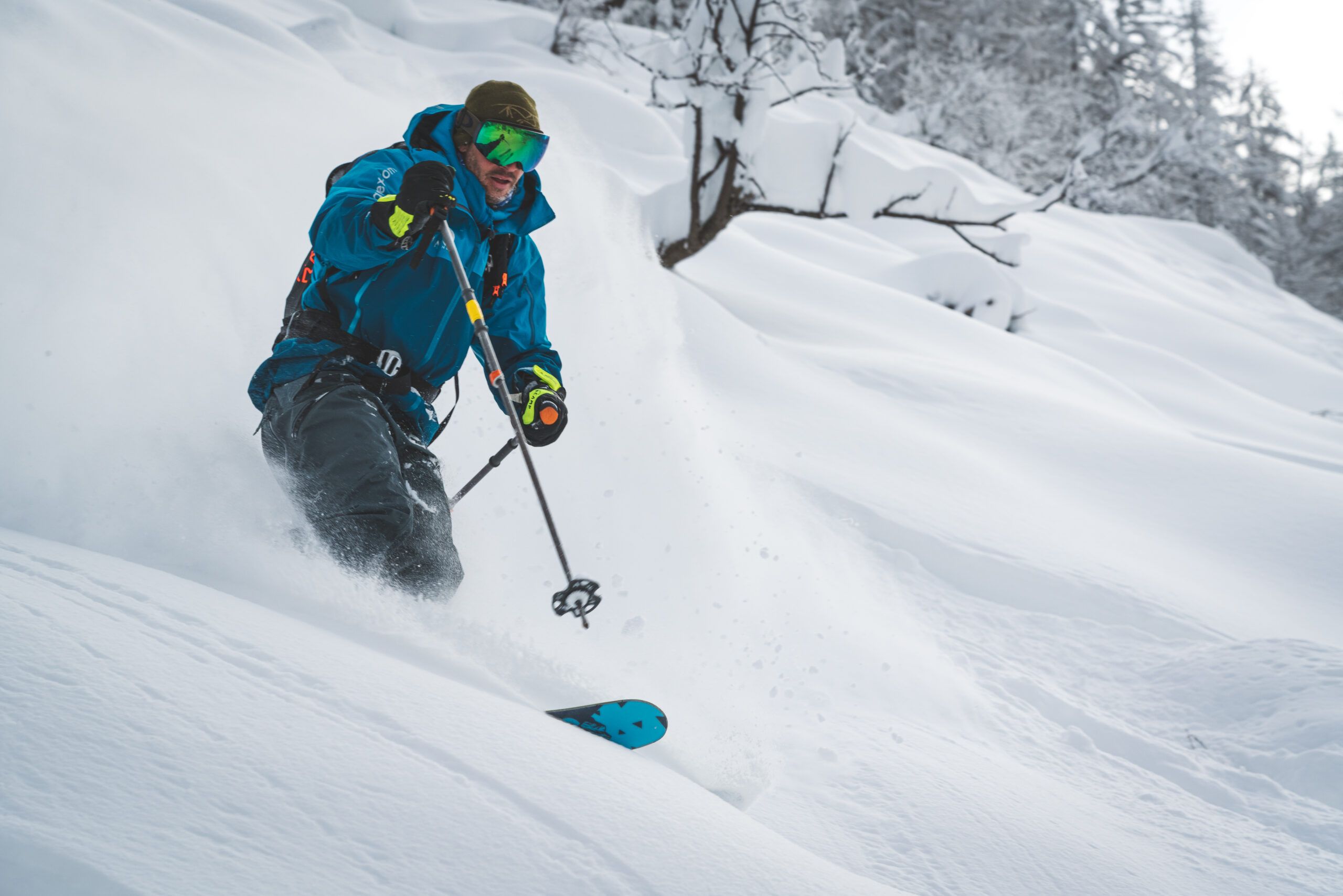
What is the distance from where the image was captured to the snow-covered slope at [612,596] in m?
1.43

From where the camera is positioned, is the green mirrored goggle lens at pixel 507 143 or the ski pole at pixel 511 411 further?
the green mirrored goggle lens at pixel 507 143

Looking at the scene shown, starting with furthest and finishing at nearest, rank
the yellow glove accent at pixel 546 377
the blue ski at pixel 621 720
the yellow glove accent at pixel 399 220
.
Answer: the yellow glove accent at pixel 546 377
the yellow glove accent at pixel 399 220
the blue ski at pixel 621 720

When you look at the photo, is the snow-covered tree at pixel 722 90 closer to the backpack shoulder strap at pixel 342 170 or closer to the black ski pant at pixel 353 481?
the backpack shoulder strap at pixel 342 170

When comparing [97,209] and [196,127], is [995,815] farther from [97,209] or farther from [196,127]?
[196,127]

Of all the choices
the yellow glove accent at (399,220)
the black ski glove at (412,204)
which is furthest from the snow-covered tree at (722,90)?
the yellow glove accent at (399,220)

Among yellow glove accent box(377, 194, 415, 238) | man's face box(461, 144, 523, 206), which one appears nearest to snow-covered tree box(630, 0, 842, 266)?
man's face box(461, 144, 523, 206)

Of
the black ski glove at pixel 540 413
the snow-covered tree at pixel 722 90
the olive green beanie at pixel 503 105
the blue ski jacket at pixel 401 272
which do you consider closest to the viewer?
the blue ski jacket at pixel 401 272

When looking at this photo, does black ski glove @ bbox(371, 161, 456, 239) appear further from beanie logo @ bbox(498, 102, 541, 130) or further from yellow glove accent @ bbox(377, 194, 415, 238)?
beanie logo @ bbox(498, 102, 541, 130)

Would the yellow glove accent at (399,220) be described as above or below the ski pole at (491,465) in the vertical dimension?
above

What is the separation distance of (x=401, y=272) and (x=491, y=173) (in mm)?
474

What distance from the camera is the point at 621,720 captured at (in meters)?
2.28

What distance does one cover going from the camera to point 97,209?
12.8 feet

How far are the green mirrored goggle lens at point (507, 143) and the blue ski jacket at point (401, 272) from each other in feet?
0.32

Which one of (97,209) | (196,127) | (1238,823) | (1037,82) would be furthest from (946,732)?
(1037,82)
